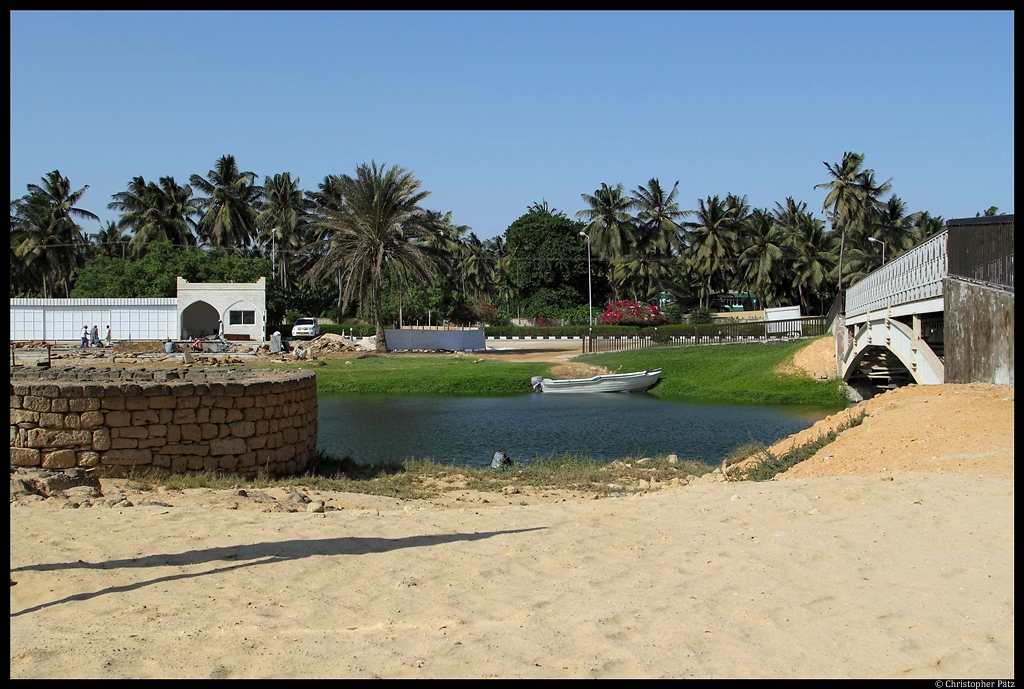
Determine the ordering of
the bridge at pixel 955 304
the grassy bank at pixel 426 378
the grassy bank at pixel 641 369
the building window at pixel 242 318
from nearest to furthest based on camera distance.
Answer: the bridge at pixel 955 304 < the grassy bank at pixel 641 369 < the grassy bank at pixel 426 378 < the building window at pixel 242 318

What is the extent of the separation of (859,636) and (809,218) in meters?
79.9

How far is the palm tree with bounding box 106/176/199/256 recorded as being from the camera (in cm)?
7175

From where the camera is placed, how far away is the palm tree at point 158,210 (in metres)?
71.8

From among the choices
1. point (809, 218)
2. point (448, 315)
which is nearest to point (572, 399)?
point (448, 315)

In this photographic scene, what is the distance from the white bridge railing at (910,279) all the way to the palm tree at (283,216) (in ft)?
177

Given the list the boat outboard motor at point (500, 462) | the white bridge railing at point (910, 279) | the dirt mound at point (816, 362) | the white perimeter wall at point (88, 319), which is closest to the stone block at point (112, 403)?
the boat outboard motor at point (500, 462)

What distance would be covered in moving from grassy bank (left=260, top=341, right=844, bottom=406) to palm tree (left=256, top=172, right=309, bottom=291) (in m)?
30.7

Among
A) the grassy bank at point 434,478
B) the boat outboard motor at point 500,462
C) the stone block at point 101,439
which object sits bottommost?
the boat outboard motor at point 500,462

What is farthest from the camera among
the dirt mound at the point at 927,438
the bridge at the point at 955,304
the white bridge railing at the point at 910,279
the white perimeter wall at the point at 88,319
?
the white perimeter wall at the point at 88,319

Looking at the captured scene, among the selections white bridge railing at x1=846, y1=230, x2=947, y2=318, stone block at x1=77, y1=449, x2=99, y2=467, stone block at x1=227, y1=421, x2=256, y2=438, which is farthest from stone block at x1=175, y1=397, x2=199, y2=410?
white bridge railing at x1=846, y1=230, x2=947, y2=318

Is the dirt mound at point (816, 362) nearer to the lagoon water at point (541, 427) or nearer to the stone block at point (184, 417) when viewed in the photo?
the lagoon water at point (541, 427)

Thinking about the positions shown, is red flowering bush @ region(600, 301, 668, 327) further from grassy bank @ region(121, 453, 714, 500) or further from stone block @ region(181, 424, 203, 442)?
stone block @ region(181, 424, 203, 442)

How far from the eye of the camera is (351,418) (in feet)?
91.8

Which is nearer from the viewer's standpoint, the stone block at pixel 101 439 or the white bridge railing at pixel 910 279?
the stone block at pixel 101 439
